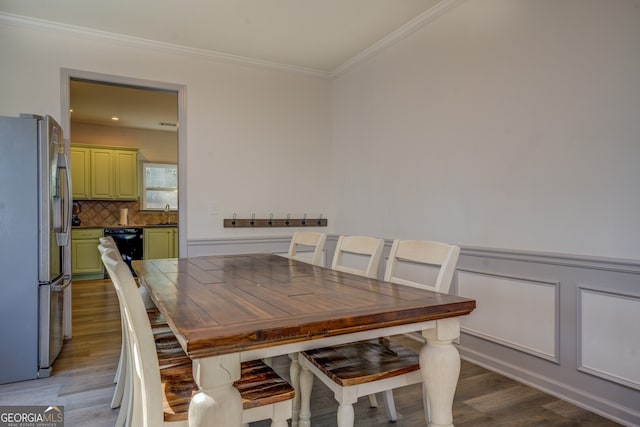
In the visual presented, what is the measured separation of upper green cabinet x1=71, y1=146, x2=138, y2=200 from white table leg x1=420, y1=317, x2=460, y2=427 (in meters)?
6.77

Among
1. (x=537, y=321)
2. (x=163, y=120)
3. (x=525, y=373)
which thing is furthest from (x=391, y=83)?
(x=163, y=120)

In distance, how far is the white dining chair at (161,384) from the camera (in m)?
1.03

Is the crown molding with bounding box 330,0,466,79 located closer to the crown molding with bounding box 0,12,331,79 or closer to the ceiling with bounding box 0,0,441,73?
the ceiling with bounding box 0,0,441,73

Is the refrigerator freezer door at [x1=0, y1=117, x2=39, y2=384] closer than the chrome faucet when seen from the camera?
Yes

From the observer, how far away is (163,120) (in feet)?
21.4

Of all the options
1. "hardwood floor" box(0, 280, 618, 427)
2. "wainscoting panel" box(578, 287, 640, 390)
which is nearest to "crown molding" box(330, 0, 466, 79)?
"wainscoting panel" box(578, 287, 640, 390)

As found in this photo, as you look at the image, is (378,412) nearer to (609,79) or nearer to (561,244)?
(561,244)

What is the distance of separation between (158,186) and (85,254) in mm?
1769

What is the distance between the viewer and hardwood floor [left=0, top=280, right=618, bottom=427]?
1.97 m

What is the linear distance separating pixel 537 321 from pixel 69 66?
4092 mm

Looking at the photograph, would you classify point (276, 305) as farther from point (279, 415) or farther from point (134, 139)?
point (134, 139)

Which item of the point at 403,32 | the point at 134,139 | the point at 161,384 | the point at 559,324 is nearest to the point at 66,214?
the point at 161,384

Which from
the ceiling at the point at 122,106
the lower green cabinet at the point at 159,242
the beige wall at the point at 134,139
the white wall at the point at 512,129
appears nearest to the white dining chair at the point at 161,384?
the white wall at the point at 512,129

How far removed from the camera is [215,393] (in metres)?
1.03
